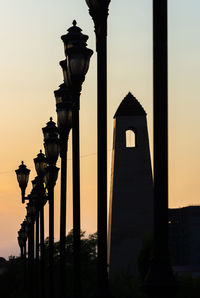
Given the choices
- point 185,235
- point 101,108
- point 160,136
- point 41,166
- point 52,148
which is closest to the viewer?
point 160,136

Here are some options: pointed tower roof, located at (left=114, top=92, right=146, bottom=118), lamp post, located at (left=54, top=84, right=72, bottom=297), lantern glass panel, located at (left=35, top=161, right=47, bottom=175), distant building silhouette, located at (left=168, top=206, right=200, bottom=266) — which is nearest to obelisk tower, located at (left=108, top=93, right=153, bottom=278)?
pointed tower roof, located at (left=114, top=92, right=146, bottom=118)

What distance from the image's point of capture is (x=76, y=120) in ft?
63.1

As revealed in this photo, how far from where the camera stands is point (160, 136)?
11.2m

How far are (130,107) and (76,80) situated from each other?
8732 cm

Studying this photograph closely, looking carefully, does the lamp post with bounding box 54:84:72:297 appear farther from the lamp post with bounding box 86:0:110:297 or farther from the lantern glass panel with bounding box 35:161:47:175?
the lantern glass panel with bounding box 35:161:47:175

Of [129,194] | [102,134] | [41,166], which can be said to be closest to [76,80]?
[102,134]

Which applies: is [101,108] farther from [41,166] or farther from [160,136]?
[41,166]

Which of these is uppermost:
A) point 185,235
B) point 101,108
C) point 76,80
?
point 185,235

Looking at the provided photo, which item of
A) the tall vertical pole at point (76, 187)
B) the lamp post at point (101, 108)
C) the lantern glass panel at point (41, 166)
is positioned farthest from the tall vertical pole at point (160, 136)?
the lantern glass panel at point (41, 166)

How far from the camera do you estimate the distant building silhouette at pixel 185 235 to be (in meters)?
156

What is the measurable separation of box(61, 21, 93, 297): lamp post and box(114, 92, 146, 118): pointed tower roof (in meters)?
84.6

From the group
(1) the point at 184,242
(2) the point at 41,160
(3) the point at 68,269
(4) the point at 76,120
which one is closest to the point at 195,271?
(1) the point at 184,242

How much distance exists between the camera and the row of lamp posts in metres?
10.9

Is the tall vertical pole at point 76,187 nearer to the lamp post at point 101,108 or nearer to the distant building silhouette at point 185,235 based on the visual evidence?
the lamp post at point 101,108
